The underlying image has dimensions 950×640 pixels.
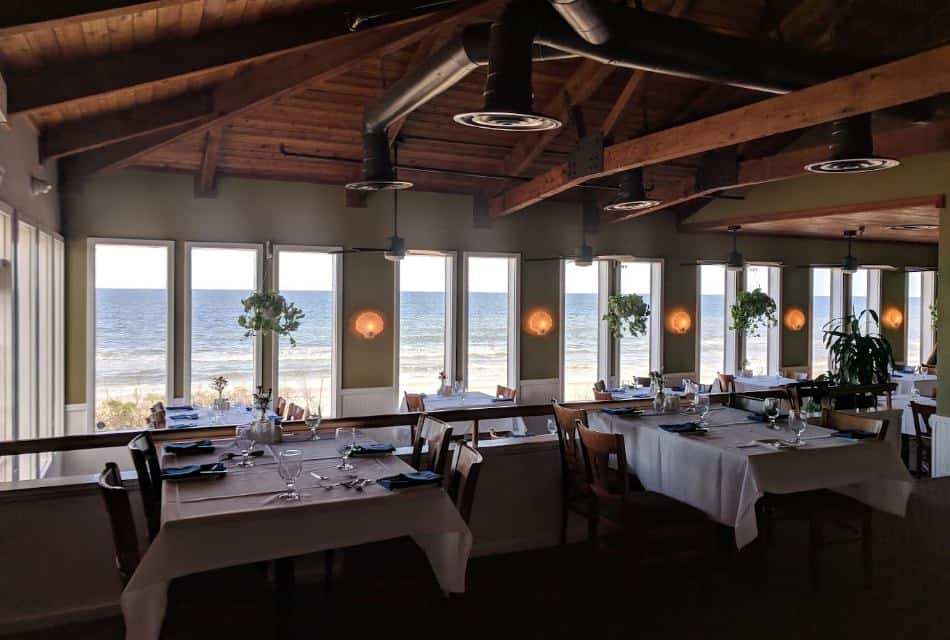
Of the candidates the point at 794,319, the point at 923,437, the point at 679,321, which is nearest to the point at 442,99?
the point at 679,321

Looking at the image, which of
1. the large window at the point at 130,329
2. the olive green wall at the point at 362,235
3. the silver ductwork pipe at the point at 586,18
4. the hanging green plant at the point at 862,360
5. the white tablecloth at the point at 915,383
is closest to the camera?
the silver ductwork pipe at the point at 586,18

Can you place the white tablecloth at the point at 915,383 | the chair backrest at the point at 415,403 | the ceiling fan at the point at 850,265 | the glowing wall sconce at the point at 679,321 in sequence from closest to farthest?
1. the chair backrest at the point at 415,403
2. the white tablecloth at the point at 915,383
3. the ceiling fan at the point at 850,265
4. the glowing wall sconce at the point at 679,321

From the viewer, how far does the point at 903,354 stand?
1441cm

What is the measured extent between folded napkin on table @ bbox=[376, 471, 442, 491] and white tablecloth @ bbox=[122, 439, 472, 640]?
3 cm

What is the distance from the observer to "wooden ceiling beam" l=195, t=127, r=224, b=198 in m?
7.57

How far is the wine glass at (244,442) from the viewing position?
366cm

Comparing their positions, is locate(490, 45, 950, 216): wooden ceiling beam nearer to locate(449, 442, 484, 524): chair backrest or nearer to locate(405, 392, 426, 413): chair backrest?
locate(405, 392, 426, 413): chair backrest

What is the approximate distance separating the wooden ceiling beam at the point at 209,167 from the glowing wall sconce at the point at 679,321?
7.24 meters

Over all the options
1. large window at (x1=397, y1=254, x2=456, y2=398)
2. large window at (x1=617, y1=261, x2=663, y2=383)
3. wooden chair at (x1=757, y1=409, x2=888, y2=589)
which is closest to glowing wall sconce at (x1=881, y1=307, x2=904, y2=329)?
large window at (x1=617, y1=261, x2=663, y2=383)

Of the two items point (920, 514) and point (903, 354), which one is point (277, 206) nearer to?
point (920, 514)

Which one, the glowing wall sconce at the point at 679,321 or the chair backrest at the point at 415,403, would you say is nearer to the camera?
the chair backrest at the point at 415,403

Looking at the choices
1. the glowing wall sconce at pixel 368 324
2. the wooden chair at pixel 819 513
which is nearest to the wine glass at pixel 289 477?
the wooden chair at pixel 819 513

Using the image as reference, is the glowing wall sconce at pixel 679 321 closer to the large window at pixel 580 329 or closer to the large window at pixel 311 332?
the large window at pixel 580 329

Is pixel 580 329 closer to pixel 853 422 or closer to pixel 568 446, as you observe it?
pixel 853 422
